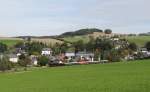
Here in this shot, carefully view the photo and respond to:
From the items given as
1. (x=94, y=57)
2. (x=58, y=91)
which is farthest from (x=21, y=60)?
(x=58, y=91)

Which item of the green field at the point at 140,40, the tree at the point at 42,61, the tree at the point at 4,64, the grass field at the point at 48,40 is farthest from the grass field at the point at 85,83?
the grass field at the point at 48,40

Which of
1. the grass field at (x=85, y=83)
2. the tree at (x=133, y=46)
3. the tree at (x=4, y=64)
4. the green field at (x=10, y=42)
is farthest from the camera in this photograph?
the tree at (x=133, y=46)

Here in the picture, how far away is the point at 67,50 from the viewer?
192 meters

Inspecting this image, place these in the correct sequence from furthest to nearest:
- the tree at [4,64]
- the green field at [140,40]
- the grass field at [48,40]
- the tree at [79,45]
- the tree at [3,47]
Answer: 1. the grass field at [48,40]
2. the tree at [79,45]
3. the green field at [140,40]
4. the tree at [3,47]
5. the tree at [4,64]

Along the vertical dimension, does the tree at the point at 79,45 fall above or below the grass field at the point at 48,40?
below

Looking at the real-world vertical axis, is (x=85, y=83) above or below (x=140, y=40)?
below

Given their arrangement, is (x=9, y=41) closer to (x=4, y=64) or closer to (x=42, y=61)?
(x=42, y=61)

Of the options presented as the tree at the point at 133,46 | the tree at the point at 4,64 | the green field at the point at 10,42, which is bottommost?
the tree at the point at 4,64

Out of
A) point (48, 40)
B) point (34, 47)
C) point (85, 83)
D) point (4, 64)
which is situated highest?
point (48, 40)

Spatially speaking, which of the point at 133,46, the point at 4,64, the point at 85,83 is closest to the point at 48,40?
the point at 133,46

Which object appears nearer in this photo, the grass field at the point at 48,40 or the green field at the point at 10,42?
the green field at the point at 10,42

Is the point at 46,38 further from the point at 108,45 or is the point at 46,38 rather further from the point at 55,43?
the point at 108,45

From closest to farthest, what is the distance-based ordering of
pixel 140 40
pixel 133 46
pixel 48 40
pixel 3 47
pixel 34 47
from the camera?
1. pixel 3 47
2. pixel 34 47
3. pixel 133 46
4. pixel 140 40
5. pixel 48 40

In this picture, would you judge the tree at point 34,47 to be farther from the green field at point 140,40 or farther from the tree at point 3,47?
the green field at point 140,40
